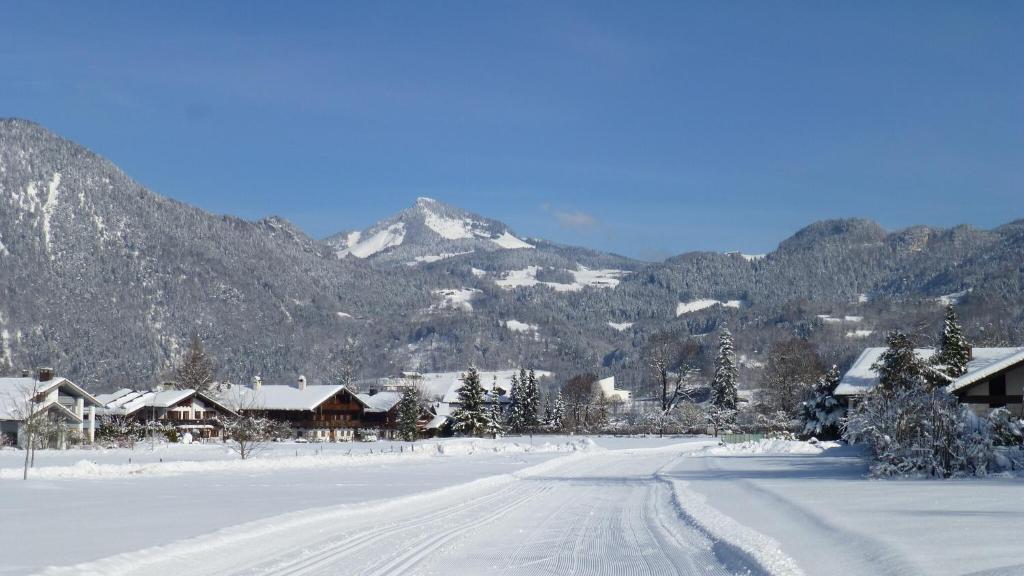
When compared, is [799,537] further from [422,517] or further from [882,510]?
[422,517]

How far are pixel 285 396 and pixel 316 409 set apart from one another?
3.87 meters

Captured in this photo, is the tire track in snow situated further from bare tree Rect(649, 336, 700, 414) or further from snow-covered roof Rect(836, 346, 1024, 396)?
bare tree Rect(649, 336, 700, 414)

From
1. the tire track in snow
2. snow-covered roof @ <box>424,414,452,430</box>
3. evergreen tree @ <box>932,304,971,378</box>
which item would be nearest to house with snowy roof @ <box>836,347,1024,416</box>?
evergreen tree @ <box>932,304,971,378</box>

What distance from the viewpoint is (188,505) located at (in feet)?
75.8

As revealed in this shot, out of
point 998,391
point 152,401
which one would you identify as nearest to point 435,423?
point 152,401

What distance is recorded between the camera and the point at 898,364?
59.3 meters

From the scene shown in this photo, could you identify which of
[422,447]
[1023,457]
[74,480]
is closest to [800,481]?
[1023,457]

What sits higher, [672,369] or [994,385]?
[672,369]

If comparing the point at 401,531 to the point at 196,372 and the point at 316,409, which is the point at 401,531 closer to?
the point at 316,409

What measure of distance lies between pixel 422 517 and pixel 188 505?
6269 mm

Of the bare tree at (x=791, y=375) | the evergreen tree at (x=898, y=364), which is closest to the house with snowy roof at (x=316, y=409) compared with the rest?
the bare tree at (x=791, y=375)

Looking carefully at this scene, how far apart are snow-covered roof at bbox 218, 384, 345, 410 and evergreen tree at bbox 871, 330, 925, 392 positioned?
62.6 meters

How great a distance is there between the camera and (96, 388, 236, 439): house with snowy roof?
307 ft

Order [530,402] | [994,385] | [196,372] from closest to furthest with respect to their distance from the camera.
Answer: [994,385] → [530,402] → [196,372]
